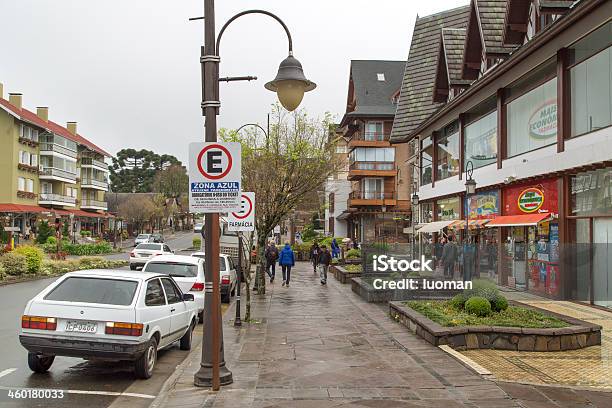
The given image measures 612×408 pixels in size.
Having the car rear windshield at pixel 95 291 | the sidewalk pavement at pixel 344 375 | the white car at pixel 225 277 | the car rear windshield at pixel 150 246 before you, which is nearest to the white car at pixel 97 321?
the car rear windshield at pixel 95 291

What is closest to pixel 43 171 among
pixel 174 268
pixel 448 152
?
pixel 448 152

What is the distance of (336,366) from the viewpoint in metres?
9.33

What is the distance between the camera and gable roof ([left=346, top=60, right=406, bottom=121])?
6259 cm

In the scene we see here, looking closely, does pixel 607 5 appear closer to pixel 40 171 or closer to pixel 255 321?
pixel 255 321

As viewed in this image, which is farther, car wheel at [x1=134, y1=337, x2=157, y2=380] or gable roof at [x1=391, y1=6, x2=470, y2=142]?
gable roof at [x1=391, y1=6, x2=470, y2=142]

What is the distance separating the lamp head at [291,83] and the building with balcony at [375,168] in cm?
4984

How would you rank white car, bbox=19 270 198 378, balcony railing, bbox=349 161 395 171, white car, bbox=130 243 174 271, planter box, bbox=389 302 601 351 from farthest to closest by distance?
balcony railing, bbox=349 161 395 171
white car, bbox=130 243 174 271
planter box, bbox=389 302 601 351
white car, bbox=19 270 198 378

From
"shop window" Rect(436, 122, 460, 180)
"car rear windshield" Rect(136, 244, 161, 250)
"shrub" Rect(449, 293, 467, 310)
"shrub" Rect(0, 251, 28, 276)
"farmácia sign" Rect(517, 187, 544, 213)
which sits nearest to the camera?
"shrub" Rect(449, 293, 467, 310)

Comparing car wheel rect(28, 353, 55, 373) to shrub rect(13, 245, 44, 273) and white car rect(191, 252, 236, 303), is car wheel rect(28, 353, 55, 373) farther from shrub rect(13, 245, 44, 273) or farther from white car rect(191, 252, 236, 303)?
shrub rect(13, 245, 44, 273)

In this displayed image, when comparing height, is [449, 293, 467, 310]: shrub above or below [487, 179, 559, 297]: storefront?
below

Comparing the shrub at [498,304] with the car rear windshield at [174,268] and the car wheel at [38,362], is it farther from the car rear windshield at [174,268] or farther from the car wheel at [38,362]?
the car wheel at [38,362]

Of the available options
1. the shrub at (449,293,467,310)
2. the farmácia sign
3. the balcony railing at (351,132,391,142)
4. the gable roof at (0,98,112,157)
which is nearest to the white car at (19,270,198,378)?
the shrub at (449,293,467,310)

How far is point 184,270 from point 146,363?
7038 mm

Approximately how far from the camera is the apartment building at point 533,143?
51.6 feet
